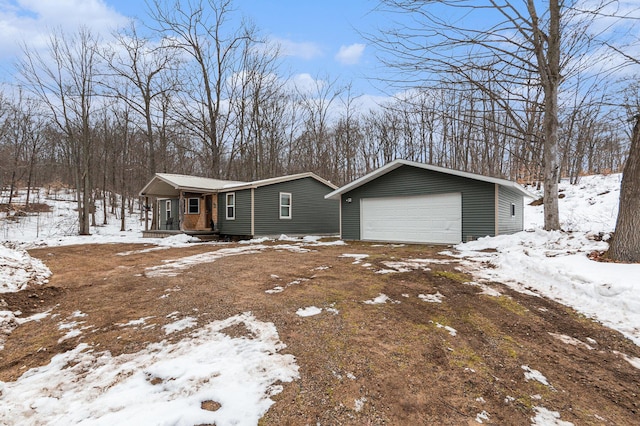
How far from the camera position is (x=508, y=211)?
11.4 meters

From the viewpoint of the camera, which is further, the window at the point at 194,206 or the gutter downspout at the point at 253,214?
the window at the point at 194,206

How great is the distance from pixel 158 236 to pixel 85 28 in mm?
12528

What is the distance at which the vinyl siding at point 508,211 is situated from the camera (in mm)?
10352

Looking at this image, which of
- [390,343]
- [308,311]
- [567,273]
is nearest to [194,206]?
[308,311]

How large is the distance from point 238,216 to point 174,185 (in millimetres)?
3201

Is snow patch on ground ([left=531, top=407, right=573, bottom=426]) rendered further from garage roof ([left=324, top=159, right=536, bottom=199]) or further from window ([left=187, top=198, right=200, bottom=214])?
window ([left=187, top=198, right=200, bottom=214])

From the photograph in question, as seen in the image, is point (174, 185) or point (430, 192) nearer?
point (430, 192)

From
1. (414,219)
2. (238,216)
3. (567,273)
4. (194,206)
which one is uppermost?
(194,206)

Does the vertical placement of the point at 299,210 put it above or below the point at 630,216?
above

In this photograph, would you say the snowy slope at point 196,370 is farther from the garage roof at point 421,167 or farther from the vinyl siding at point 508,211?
the vinyl siding at point 508,211

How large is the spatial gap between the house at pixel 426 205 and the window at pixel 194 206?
24.9 feet

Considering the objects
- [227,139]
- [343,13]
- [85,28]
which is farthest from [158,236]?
[343,13]

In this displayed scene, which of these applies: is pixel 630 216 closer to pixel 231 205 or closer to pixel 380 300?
pixel 380 300

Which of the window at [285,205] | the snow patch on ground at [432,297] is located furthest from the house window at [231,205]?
the snow patch on ground at [432,297]
